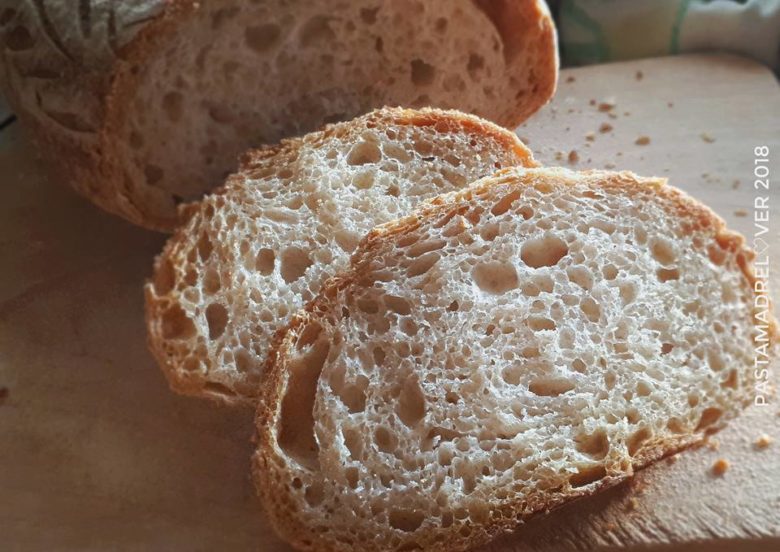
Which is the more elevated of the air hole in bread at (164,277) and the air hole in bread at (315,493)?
the air hole in bread at (164,277)

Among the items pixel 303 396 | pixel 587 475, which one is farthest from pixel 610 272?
pixel 303 396

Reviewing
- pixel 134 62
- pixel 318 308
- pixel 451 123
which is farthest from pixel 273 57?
pixel 318 308

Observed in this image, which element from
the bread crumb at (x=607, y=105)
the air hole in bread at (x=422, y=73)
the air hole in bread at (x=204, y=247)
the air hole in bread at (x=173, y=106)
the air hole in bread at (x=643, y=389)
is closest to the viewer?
the air hole in bread at (x=643, y=389)

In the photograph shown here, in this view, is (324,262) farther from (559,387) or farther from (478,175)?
(559,387)

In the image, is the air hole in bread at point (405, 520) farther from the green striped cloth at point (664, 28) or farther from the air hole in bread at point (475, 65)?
the green striped cloth at point (664, 28)

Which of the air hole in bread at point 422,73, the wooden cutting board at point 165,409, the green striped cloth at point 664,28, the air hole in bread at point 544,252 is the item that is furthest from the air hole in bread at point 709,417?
the green striped cloth at point 664,28

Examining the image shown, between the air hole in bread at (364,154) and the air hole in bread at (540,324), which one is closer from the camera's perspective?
the air hole in bread at (540,324)

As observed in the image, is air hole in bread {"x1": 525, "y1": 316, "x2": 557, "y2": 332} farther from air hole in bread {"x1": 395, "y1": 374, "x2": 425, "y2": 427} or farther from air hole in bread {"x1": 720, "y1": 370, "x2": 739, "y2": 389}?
air hole in bread {"x1": 720, "y1": 370, "x2": 739, "y2": 389}
